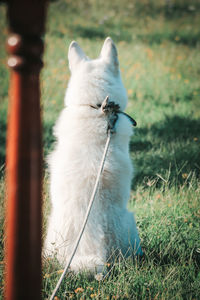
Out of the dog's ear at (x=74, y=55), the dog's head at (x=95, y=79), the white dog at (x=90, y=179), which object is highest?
the dog's ear at (x=74, y=55)

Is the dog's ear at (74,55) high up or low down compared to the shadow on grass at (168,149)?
up

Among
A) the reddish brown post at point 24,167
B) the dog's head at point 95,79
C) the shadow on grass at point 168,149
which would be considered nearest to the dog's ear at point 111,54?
the dog's head at point 95,79

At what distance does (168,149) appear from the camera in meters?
4.36

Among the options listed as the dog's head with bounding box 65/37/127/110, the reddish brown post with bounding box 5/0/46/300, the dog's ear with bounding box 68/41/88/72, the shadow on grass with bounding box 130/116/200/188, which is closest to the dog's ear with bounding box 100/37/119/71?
the dog's head with bounding box 65/37/127/110

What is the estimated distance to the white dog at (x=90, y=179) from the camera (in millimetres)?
1895

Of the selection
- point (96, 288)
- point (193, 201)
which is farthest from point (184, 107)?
point (96, 288)

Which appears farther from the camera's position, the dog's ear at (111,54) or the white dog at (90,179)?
the dog's ear at (111,54)

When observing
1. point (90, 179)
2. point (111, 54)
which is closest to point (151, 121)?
point (111, 54)

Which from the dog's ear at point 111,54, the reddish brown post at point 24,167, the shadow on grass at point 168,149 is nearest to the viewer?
the reddish brown post at point 24,167

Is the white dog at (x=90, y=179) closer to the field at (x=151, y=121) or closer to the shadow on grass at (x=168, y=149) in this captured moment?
the field at (x=151, y=121)

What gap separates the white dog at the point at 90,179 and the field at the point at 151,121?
154mm

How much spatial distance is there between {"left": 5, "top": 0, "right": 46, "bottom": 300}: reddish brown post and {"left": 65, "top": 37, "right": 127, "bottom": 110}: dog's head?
3.75 ft

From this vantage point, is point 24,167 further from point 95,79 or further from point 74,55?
point 74,55

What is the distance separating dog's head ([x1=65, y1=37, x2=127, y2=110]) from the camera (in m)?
2.09
